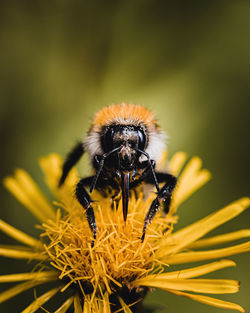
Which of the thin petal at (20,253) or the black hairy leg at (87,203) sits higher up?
the black hairy leg at (87,203)

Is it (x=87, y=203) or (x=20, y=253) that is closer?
(x=87, y=203)

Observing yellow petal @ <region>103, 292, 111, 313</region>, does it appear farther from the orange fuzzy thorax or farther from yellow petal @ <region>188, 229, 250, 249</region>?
the orange fuzzy thorax

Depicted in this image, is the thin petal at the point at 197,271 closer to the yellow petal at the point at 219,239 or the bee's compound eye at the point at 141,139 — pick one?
the yellow petal at the point at 219,239

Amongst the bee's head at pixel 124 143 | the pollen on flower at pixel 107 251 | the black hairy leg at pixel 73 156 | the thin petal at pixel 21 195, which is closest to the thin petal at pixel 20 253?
the pollen on flower at pixel 107 251

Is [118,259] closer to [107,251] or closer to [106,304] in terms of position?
[107,251]

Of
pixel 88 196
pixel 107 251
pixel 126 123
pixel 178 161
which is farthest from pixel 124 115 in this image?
pixel 178 161

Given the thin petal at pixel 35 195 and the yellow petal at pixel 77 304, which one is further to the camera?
the thin petal at pixel 35 195
